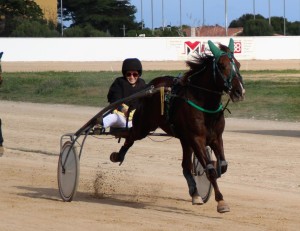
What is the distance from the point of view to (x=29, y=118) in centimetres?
2466

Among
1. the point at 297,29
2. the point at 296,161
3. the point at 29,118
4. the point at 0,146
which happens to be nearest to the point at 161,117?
the point at 296,161

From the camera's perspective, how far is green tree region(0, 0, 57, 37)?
76.6m

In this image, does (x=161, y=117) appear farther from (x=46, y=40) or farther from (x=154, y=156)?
(x=46, y=40)

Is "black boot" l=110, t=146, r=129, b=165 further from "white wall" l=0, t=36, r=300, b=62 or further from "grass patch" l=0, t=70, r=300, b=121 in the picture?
"white wall" l=0, t=36, r=300, b=62

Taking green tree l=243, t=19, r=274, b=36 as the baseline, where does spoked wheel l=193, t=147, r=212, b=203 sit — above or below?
below

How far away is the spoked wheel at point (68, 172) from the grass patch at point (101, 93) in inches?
501

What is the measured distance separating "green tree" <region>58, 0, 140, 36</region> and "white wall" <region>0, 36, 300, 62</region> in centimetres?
2953

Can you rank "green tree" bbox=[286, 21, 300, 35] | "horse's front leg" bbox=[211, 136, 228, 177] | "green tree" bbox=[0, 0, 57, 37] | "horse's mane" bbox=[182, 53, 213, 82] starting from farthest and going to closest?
"green tree" bbox=[286, 21, 300, 35], "green tree" bbox=[0, 0, 57, 37], "horse's mane" bbox=[182, 53, 213, 82], "horse's front leg" bbox=[211, 136, 228, 177]

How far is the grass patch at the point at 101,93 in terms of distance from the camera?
2570 centimetres

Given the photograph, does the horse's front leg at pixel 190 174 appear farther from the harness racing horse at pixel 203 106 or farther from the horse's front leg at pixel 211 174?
the horse's front leg at pixel 211 174

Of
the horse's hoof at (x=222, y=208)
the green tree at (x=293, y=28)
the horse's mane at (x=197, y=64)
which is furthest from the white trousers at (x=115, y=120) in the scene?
the green tree at (x=293, y=28)

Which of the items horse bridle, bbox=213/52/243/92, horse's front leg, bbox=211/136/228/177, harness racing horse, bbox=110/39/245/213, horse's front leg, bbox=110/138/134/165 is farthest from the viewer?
horse's front leg, bbox=110/138/134/165

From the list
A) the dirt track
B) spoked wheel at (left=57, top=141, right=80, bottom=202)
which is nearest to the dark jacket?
spoked wheel at (left=57, top=141, right=80, bottom=202)

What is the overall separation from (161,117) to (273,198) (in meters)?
1.64
